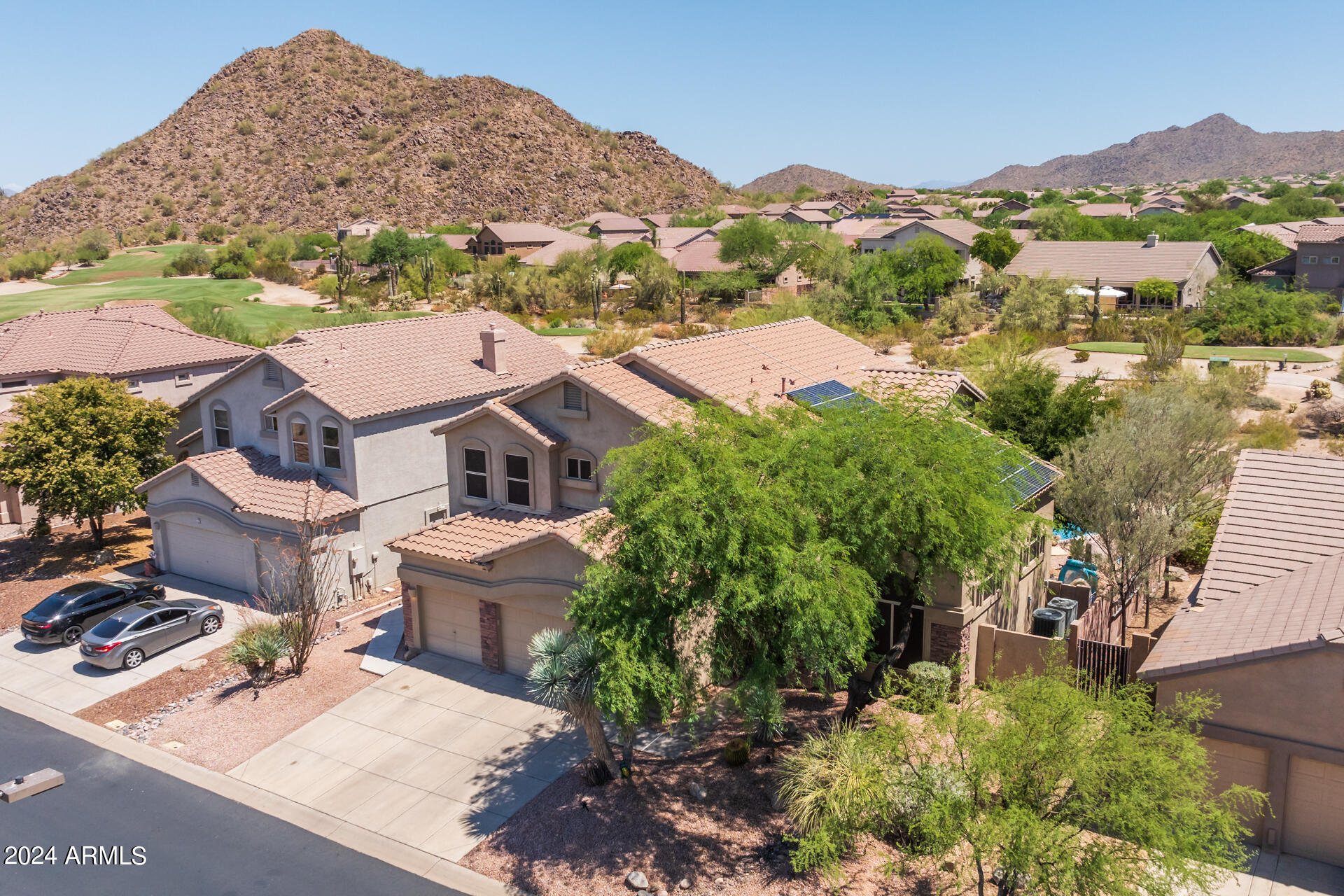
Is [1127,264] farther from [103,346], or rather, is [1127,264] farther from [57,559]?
[57,559]

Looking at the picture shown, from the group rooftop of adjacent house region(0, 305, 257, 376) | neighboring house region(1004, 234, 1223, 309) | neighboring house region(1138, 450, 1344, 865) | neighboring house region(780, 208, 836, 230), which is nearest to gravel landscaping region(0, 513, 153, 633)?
rooftop of adjacent house region(0, 305, 257, 376)

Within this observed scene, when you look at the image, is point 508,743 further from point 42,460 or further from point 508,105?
point 508,105

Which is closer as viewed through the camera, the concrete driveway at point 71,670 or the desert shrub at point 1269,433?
the concrete driveway at point 71,670

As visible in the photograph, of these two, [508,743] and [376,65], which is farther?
[376,65]

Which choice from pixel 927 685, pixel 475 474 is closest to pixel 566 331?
pixel 475 474

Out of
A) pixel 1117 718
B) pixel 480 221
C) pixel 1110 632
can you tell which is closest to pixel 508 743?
pixel 1117 718

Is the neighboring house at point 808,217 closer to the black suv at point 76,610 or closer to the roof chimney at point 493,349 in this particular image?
the roof chimney at point 493,349

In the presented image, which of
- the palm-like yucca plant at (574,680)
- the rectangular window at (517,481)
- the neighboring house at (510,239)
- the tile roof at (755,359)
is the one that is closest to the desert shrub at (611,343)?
the tile roof at (755,359)
